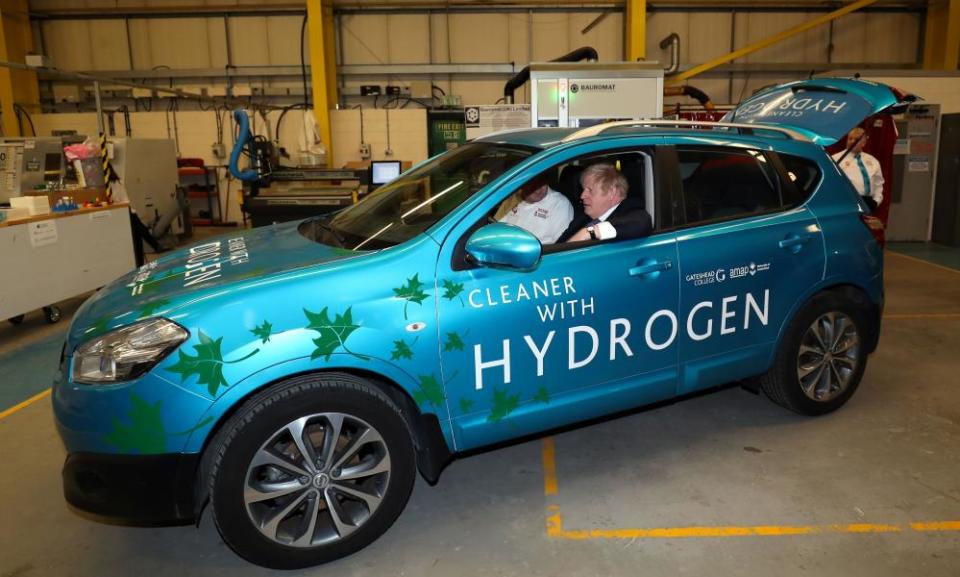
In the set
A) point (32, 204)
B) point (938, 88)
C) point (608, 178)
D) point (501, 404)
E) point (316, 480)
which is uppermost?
point (938, 88)

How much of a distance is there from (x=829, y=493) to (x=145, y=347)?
9.22 ft

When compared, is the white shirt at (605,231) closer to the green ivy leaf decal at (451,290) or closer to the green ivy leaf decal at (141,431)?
the green ivy leaf decal at (451,290)

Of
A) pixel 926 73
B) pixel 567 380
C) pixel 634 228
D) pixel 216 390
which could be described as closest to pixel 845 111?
pixel 634 228

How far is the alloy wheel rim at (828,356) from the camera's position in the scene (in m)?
3.49

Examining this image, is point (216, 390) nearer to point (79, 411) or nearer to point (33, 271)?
point (79, 411)

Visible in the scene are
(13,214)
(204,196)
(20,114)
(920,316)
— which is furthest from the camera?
(204,196)

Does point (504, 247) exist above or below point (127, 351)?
above

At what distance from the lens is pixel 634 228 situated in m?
2.87

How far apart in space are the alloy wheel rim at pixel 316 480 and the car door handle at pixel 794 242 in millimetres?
2139

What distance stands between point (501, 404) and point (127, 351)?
135 centimetres

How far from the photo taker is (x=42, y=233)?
591 cm

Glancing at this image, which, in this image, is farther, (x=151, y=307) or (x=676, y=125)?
(x=676, y=125)

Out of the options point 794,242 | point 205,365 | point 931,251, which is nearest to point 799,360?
point 794,242

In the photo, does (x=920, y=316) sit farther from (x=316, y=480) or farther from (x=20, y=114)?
(x=20, y=114)
